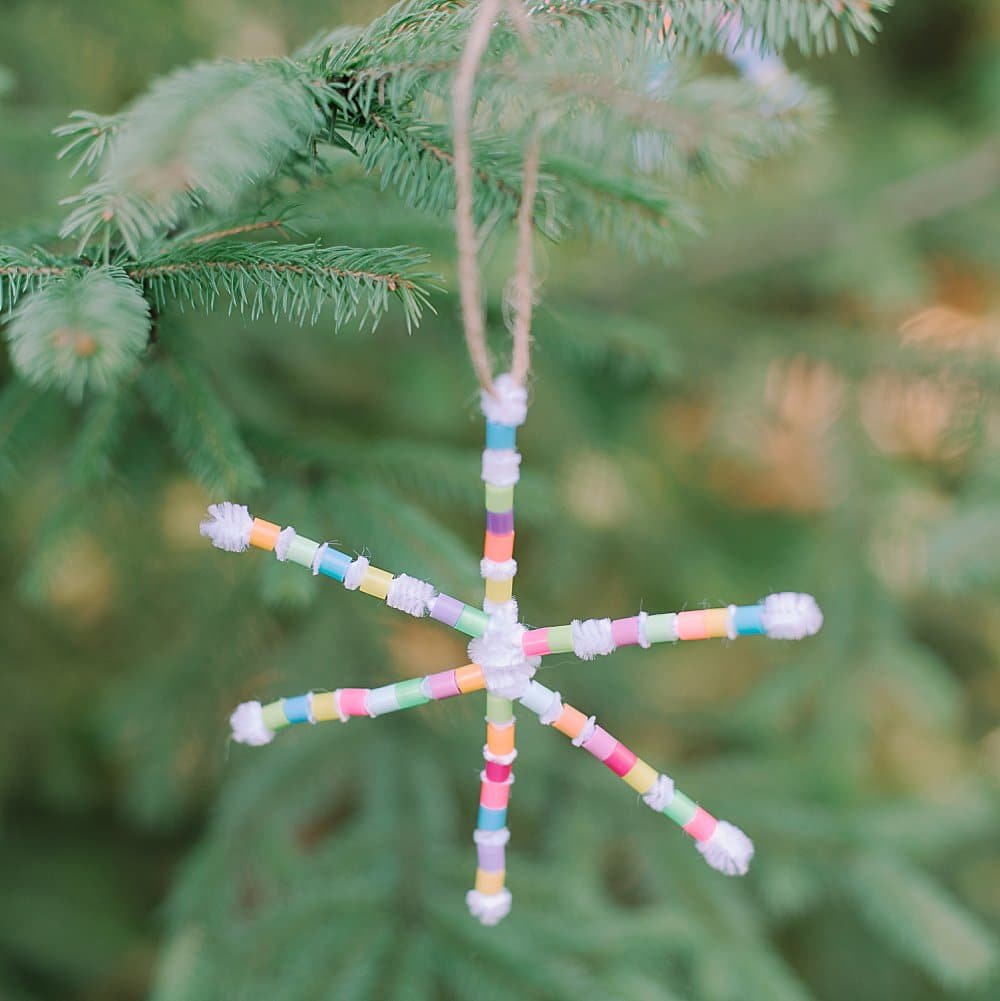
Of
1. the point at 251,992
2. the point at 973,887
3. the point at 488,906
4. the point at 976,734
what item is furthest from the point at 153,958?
the point at 976,734

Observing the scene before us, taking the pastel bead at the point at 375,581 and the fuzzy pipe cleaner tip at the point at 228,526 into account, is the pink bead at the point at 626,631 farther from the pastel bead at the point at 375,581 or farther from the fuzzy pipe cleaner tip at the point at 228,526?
the fuzzy pipe cleaner tip at the point at 228,526

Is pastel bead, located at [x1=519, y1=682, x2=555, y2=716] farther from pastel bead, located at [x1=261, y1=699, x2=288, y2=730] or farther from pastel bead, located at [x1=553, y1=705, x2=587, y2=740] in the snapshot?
pastel bead, located at [x1=261, y1=699, x2=288, y2=730]

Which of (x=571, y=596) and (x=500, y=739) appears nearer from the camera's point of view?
(x=500, y=739)

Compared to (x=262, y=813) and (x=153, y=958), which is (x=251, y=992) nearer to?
(x=262, y=813)

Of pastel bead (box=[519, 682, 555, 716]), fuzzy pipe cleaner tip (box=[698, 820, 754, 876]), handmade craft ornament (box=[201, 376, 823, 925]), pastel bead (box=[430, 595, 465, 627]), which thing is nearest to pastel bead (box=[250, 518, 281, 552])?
handmade craft ornament (box=[201, 376, 823, 925])

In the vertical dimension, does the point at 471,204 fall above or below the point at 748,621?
above

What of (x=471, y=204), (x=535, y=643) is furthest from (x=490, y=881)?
(x=471, y=204)

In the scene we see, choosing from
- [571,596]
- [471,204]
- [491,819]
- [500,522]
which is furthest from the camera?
[571,596]

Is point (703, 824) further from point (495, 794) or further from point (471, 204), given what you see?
point (471, 204)
